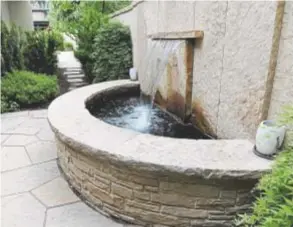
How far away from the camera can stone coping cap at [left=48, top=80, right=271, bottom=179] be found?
1.68m

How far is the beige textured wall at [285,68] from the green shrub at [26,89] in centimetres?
483

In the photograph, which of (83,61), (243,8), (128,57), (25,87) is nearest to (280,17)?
(243,8)

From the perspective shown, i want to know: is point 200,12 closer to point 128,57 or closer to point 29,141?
point 29,141

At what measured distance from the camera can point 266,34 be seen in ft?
6.48

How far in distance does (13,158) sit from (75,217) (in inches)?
56.5

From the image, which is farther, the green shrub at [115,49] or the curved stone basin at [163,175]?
the green shrub at [115,49]

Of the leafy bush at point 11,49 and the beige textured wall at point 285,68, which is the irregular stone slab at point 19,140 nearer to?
the leafy bush at point 11,49

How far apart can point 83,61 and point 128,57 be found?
221 cm

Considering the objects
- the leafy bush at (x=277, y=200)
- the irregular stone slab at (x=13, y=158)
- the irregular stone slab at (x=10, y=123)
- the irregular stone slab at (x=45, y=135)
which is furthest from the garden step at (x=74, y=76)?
the leafy bush at (x=277, y=200)

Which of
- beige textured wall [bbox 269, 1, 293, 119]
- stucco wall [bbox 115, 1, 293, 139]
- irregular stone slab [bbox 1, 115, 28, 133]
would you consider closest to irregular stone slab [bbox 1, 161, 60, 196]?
irregular stone slab [bbox 1, 115, 28, 133]

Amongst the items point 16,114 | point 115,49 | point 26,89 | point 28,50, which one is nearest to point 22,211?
point 16,114

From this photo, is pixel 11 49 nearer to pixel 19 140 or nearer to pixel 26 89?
pixel 26 89

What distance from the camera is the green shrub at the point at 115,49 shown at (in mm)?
6051

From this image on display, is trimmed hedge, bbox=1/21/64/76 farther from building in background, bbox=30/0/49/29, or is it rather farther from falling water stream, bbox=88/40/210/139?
building in background, bbox=30/0/49/29
